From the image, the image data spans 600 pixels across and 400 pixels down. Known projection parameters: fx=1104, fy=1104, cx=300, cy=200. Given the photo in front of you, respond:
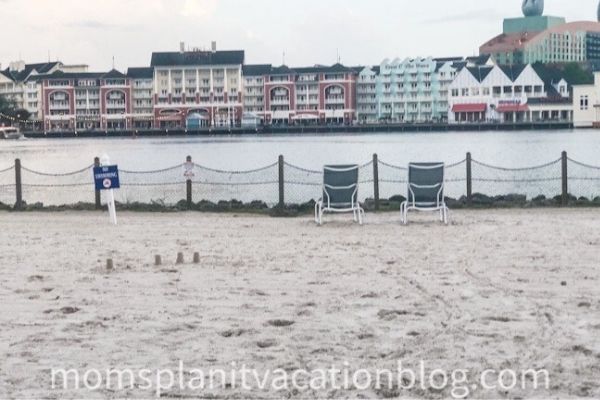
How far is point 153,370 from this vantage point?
20.9 feet

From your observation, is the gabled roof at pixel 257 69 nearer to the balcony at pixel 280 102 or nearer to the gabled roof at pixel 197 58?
the gabled roof at pixel 197 58

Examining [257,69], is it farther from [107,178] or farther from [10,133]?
[107,178]

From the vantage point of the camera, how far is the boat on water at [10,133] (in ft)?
458

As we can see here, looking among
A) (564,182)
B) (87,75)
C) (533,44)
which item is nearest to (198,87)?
(87,75)

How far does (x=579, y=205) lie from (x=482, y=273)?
8.99m

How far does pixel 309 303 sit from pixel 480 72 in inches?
4971

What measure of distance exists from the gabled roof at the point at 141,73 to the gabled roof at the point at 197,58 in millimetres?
2338

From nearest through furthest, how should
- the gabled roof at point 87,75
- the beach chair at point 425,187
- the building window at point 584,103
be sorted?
the beach chair at point 425,187, the building window at point 584,103, the gabled roof at point 87,75

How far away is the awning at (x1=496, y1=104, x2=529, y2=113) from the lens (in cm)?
12900

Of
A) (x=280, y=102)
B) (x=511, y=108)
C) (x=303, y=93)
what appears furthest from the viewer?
(x=280, y=102)

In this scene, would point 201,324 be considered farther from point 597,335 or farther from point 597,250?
point 597,250

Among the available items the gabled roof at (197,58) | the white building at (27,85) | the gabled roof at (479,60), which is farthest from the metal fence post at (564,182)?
the white building at (27,85)

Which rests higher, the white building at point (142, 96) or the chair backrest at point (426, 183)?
the white building at point (142, 96)

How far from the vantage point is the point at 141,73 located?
491ft
